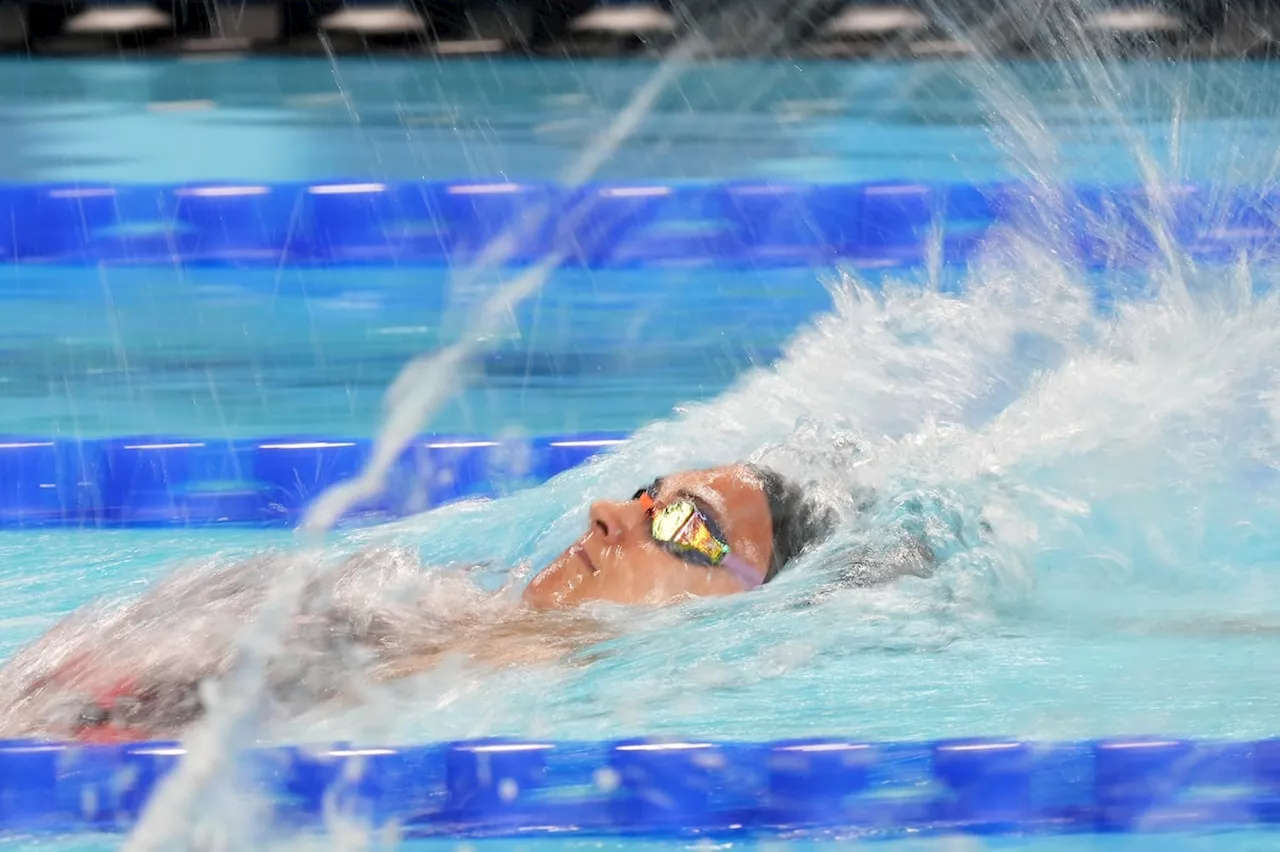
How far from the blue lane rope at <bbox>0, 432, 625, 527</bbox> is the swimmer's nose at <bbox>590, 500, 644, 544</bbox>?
0.93 meters

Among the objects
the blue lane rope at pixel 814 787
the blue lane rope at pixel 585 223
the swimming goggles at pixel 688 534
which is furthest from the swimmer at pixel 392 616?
the blue lane rope at pixel 585 223

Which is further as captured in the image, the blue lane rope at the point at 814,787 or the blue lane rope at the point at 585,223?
the blue lane rope at the point at 585,223

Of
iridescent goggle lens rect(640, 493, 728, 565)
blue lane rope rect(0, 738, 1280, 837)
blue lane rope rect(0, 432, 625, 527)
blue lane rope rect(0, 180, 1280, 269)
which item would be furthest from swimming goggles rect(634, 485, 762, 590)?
blue lane rope rect(0, 180, 1280, 269)

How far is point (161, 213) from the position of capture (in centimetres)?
327

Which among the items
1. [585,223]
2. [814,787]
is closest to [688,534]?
[814,787]

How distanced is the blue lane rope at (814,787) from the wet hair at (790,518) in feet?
0.96

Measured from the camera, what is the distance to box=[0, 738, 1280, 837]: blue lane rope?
5.36 ft

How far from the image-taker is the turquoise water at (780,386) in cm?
180

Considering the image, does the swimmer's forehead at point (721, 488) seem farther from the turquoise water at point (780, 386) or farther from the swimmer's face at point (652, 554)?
the turquoise water at point (780, 386)

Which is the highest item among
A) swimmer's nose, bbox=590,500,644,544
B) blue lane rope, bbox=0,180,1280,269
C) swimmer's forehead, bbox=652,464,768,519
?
blue lane rope, bbox=0,180,1280,269

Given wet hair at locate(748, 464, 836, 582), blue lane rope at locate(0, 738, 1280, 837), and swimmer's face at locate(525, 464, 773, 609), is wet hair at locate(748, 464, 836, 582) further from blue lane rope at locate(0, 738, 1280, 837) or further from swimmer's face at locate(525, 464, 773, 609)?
blue lane rope at locate(0, 738, 1280, 837)

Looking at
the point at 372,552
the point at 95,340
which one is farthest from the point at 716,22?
the point at 372,552

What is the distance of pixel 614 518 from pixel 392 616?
0.29 metres

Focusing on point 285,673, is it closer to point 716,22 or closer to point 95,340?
point 95,340
